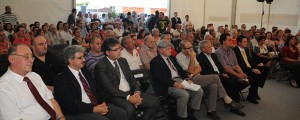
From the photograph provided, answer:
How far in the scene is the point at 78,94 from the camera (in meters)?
2.78

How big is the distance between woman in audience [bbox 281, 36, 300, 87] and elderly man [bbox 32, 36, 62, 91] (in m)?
5.31

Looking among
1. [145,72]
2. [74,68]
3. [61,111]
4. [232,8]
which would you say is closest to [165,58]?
[145,72]

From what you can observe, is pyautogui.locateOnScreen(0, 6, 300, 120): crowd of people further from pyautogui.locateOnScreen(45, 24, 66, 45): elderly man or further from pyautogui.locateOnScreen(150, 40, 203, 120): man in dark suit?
pyautogui.locateOnScreen(45, 24, 66, 45): elderly man

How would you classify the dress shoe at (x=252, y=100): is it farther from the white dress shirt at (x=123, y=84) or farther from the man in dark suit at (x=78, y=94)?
the man in dark suit at (x=78, y=94)

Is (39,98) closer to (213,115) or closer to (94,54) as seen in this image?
(94,54)

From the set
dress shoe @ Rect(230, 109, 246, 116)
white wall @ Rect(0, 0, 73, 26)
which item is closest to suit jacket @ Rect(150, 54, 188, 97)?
dress shoe @ Rect(230, 109, 246, 116)

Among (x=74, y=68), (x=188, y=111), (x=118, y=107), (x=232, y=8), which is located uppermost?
(x=232, y=8)

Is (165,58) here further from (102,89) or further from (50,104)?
(50,104)

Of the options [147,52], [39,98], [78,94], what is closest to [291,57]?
[147,52]

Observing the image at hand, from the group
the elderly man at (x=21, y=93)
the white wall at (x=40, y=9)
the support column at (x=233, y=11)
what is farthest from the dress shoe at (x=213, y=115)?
the support column at (x=233, y=11)

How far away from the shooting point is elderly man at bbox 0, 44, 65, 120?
2162mm

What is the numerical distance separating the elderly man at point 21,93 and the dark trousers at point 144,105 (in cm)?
91

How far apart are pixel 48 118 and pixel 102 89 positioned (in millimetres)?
923

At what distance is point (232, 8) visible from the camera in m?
15.2
